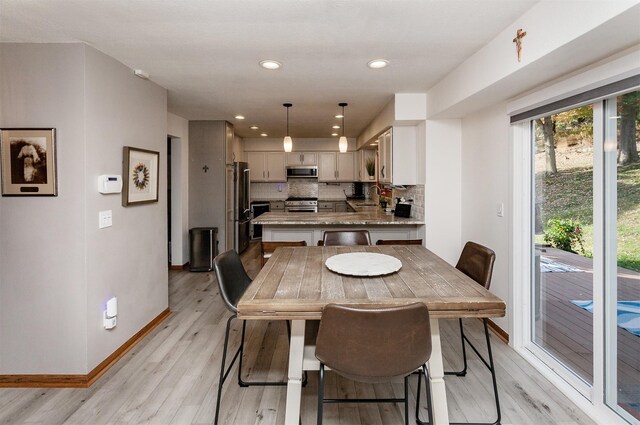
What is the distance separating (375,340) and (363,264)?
820 mm

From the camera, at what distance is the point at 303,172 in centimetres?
747

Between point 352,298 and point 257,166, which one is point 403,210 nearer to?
point 352,298

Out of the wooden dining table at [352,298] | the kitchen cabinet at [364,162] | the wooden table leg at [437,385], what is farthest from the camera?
the kitchen cabinet at [364,162]

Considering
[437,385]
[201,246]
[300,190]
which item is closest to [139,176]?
[201,246]

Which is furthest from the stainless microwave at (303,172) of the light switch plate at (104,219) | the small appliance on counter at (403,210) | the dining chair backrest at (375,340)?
the dining chair backrest at (375,340)

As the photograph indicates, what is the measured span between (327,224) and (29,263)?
265 centimetres

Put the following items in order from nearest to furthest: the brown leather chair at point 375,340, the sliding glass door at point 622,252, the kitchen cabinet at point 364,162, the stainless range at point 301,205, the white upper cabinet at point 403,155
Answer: the brown leather chair at point 375,340
the sliding glass door at point 622,252
the white upper cabinet at point 403,155
the kitchen cabinet at point 364,162
the stainless range at point 301,205

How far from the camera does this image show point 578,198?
2287 millimetres

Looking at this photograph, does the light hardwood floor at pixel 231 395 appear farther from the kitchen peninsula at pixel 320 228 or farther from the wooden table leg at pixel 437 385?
the kitchen peninsula at pixel 320 228

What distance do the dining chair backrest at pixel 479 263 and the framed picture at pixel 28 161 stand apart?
283 centimetres

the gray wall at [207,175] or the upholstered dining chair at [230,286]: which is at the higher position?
the gray wall at [207,175]

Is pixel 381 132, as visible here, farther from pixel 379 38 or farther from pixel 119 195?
pixel 119 195

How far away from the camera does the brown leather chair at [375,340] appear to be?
4.50 ft

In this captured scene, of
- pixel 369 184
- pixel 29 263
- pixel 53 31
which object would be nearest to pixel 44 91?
pixel 53 31
